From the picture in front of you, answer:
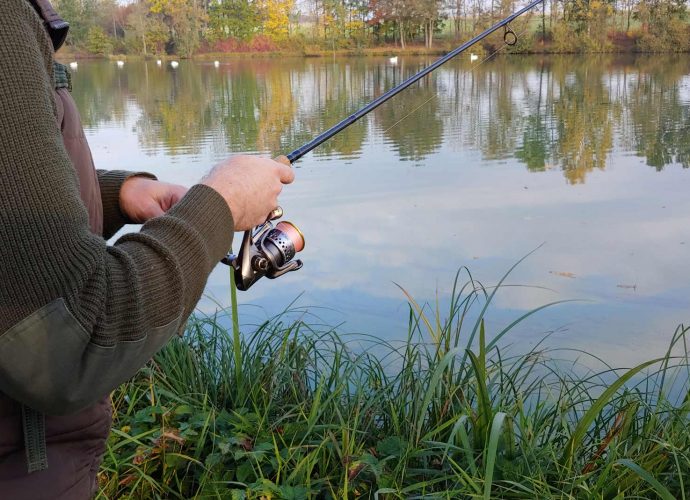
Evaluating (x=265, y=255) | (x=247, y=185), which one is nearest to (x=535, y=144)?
(x=265, y=255)

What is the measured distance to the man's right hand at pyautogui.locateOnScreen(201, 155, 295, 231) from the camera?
932 millimetres

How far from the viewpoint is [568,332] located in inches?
126

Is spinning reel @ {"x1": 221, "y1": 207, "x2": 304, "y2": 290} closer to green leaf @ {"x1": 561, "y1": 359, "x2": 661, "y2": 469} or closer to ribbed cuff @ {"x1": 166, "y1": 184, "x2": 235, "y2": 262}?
ribbed cuff @ {"x1": 166, "y1": 184, "x2": 235, "y2": 262}

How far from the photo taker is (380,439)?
1.90 meters

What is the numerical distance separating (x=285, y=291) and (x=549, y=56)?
2370cm

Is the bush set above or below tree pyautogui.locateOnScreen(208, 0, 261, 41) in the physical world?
below

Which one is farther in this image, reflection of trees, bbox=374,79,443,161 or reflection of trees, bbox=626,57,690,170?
reflection of trees, bbox=374,79,443,161

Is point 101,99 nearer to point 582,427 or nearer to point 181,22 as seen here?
point 582,427

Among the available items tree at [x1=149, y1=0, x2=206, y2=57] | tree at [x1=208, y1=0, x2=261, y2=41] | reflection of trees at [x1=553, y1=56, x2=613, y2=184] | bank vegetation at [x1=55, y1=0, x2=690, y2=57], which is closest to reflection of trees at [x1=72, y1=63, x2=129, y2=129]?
reflection of trees at [x1=553, y1=56, x2=613, y2=184]

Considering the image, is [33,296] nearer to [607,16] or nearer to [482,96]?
[482,96]

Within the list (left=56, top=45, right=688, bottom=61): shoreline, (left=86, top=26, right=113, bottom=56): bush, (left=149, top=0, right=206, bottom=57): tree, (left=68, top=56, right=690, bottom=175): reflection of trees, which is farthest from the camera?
(left=149, top=0, right=206, bottom=57): tree

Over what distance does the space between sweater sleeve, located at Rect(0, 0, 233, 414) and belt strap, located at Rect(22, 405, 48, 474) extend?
0.17 ft

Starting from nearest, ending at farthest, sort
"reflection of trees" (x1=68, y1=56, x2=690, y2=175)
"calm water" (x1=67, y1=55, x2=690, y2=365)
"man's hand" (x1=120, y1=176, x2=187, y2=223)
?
"man's hand" (x1=120, y1=176, x2=187, y2=223), "calm water" (x1=67, y1=55, x2=690, y2=365), "reflection of trees" (x1=68, y1=56, x2=690, y2=175)

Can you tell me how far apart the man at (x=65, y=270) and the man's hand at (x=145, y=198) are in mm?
221
